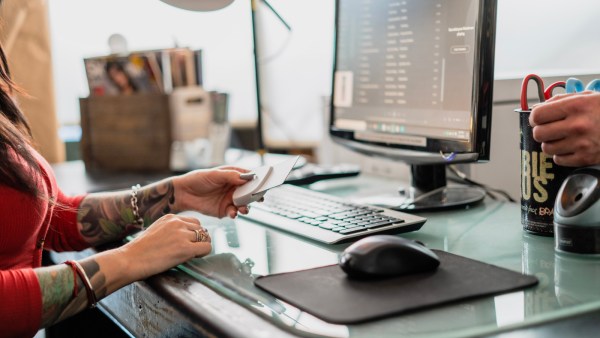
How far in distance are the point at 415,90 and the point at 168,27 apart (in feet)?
5.63

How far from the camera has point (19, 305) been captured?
2.46 feet

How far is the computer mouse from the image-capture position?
791 millimetres

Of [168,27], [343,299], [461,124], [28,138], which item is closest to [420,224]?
[461,124]

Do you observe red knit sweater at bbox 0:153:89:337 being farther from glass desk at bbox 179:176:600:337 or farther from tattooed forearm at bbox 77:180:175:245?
glass desk at bbox 179:176:600:337

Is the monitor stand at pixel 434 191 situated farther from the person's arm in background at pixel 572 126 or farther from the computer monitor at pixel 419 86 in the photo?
the person's arm in background at pixel 572 126

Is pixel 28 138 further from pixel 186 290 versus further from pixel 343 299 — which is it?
pixel 343 299

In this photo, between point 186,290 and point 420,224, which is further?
point 420,224

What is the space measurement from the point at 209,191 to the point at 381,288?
19.3 inches

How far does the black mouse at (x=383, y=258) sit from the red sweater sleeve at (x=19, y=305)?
0.34 m

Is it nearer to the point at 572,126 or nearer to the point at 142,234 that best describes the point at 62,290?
the point at 142,234

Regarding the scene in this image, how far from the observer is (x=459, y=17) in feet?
3.53

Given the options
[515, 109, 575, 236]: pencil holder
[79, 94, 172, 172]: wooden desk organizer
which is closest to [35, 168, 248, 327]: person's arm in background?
[515, 109, 575, 236]: pencil holder

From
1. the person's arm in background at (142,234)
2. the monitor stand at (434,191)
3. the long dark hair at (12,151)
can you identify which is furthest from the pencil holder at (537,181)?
the long dark hair at (12,151)

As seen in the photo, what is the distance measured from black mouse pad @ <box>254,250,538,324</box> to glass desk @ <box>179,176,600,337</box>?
0.03 feet
